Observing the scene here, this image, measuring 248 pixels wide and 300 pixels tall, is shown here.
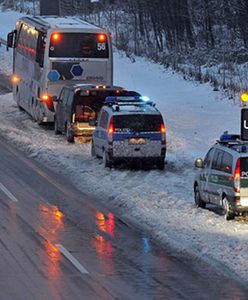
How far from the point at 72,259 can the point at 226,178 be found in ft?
15.0

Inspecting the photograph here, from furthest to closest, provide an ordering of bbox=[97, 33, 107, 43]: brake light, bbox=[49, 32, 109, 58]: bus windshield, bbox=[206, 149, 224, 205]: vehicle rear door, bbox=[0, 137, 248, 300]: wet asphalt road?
bbox=[97, 33, 107, 43]: brake light < bbox=[49, 32, 109, 58]: bus windshield < bbox=[206, 149, 224, 205]: vehicle rear door < bbox=[0, 137, 248, 300]: wet asphalt road

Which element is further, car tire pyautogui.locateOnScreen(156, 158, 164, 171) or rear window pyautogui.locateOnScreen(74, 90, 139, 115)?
rear window pyautogui.locateOnScreen(74, 90, 139, 115)

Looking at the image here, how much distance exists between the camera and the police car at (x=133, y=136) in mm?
26062

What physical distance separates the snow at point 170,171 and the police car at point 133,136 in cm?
44

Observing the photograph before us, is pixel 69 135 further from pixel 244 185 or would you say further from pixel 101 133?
pixel 244 185

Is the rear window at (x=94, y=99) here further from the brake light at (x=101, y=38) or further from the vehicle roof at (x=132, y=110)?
the brake light at (x=101, y=38)

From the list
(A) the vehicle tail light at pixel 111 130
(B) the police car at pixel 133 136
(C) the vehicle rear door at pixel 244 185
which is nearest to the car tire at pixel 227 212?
(C) the vehicle rear door at pixel 244 185

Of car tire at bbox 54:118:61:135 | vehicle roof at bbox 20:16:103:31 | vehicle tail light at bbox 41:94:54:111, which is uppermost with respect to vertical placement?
vehicle roof at bbox 20:16:103:31

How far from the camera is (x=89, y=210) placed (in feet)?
67.9

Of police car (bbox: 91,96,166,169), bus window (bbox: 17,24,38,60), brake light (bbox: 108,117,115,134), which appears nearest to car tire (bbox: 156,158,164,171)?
police car (bbox: 91,96,166,169)

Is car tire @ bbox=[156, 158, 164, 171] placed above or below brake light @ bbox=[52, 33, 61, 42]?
below

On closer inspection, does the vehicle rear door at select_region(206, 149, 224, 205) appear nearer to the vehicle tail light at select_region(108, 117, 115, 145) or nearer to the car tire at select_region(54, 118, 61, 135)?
the vehicle tail light at select_region(108, 117, 115, 145)

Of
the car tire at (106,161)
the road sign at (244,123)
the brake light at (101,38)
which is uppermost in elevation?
the brake light at (101,38)

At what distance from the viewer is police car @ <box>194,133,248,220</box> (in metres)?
18.4
